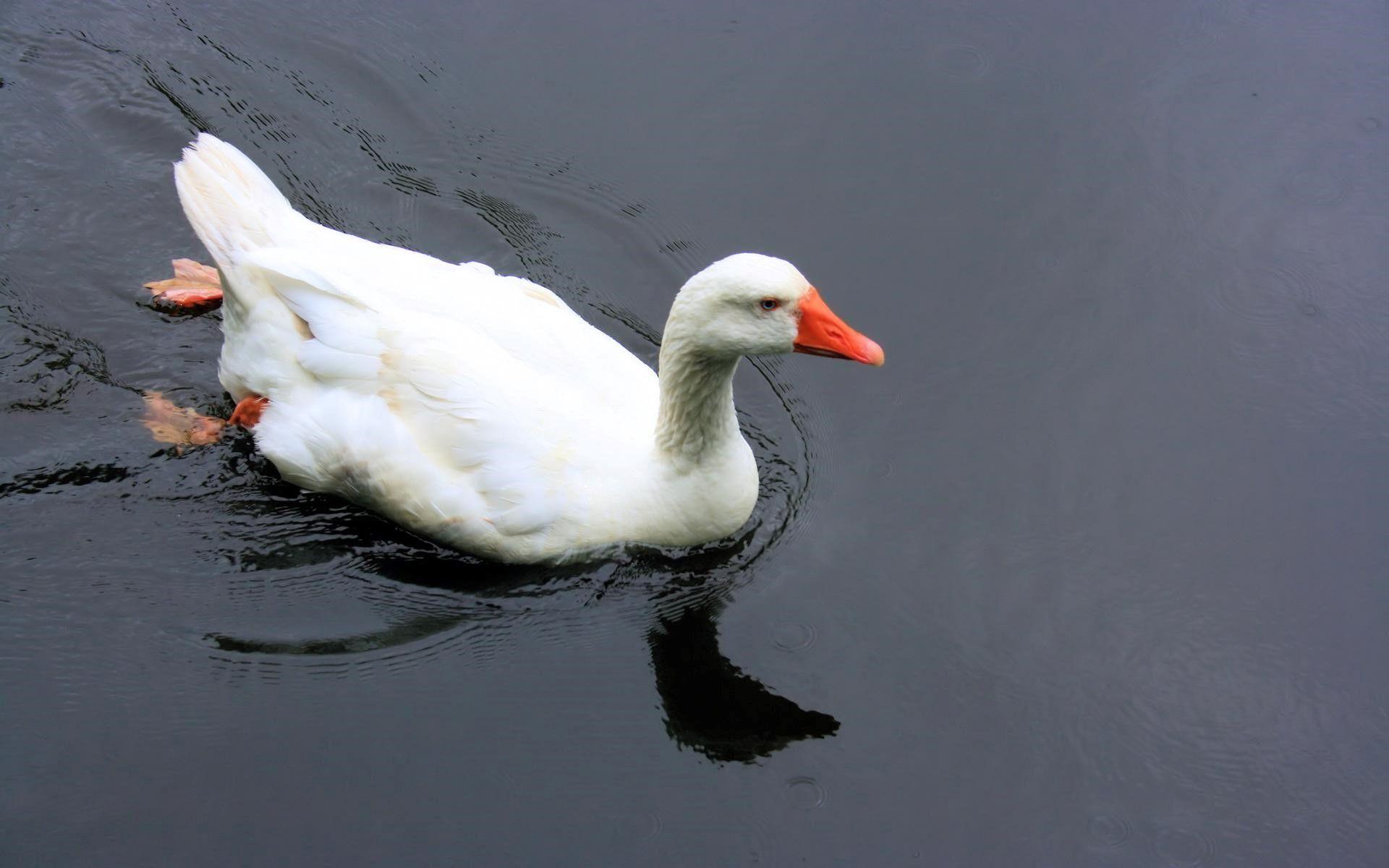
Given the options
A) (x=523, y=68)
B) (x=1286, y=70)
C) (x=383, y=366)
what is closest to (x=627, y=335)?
(x=383, y=366)

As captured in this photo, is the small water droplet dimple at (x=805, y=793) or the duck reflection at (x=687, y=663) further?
the duck reflection at (x=687, y=663)

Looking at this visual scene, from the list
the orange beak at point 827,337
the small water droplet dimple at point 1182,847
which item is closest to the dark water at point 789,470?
the small water droplet dimple at point 1182,847

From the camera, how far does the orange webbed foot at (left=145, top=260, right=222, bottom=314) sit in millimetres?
7598

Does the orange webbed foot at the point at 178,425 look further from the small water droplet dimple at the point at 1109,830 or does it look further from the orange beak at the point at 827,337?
the small water droplet dimple at the point at 1109,830

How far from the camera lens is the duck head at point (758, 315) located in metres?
5.74

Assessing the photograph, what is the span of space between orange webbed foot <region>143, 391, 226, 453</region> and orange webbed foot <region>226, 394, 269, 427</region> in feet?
0.72

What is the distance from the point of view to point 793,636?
6316 millimetres

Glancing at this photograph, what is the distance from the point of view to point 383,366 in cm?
638

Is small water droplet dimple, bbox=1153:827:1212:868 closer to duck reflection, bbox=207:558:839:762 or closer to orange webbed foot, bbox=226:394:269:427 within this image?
duck reflection, bbox=207:558:839:762

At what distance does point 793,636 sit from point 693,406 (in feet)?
4.26

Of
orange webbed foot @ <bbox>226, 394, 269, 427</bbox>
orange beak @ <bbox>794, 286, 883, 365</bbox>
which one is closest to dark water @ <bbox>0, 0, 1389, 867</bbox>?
orange webbed foot @ <bbox>226, 394, 269, 427</bbox>

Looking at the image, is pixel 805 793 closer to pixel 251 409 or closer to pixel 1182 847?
pixel 1182 847

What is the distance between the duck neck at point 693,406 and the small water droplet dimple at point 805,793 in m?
1.69

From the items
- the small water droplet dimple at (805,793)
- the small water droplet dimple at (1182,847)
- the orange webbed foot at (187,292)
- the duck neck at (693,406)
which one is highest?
the duck neck at (693,406)
